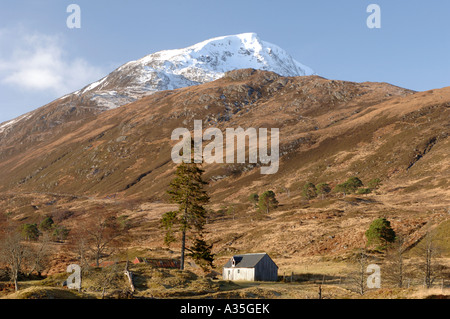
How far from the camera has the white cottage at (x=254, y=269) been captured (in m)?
53.5

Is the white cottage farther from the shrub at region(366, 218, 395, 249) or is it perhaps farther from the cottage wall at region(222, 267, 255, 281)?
the shrub at region(366, 218, 395, 249)

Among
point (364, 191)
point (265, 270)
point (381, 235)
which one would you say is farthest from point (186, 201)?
point (364, 191)

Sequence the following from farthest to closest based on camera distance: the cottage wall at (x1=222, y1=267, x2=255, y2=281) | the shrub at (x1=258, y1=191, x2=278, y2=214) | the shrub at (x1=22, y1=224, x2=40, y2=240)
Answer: the shrub at (x1=258, y1=191, x2=278, y2=214) → the shrub at (x1=22, y1=224, x2=40, y2=240) → the cottage wall at (x1=222, y1=267, x2=255, y2=281)

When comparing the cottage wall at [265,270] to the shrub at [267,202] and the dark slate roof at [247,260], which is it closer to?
the dark slate roof at [247,260]

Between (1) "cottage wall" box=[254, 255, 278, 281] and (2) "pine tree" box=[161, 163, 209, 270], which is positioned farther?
(1) "cottage wall" box=[254, 255, 278, 281]

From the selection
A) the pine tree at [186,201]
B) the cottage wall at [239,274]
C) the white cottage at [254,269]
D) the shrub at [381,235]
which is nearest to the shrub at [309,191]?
the shrub at [381,235]

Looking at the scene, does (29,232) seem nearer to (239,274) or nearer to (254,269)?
(239,274)

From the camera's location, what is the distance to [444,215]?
2884 inches

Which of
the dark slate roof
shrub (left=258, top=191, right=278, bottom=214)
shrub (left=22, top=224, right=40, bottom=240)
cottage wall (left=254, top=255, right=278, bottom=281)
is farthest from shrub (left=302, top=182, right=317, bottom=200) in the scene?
shrub (left=22, top=224, right=40, bottom=240)

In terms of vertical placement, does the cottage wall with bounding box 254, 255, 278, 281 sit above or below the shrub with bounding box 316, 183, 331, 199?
below

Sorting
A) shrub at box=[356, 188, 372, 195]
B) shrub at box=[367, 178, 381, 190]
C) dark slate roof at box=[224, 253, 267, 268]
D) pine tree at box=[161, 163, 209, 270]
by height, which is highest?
shrub at box=[367, 178, 381, 190]

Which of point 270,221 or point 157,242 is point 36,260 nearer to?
point 157,242

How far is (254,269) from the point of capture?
5328 cm

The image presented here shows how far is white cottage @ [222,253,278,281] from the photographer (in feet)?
175
